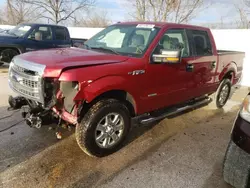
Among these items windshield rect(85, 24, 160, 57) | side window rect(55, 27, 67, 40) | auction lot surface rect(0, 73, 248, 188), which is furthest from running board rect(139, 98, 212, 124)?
side window rect(55, 27, 67, 40)

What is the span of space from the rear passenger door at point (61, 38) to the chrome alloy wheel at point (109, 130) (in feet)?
23.9

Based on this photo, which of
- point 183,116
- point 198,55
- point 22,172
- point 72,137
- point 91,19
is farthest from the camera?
point 91,19

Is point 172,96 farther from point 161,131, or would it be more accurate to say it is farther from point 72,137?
point 72,137

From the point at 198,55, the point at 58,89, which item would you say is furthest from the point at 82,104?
the point at 198,55

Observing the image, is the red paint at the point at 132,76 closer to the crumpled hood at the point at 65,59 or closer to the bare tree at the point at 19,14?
the crumpled hood at the point at 65,59

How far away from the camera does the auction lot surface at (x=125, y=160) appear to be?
302 centimetres

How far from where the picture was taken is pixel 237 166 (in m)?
2.45

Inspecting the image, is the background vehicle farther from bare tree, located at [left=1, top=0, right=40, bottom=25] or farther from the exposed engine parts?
bare tree, located at [left=1, top=0, right=40, bottom=25]

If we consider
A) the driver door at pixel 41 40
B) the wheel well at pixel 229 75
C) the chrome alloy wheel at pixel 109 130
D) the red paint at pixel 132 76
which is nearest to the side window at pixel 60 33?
the driver door at pixel 41 40

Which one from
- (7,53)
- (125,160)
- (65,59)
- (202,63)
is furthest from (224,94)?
(7,53)

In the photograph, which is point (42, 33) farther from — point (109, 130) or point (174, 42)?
point (109, 130)

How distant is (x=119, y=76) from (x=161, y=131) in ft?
5.41

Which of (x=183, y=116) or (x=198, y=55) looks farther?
(x=183, y=116)

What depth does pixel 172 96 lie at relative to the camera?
4.42 m
